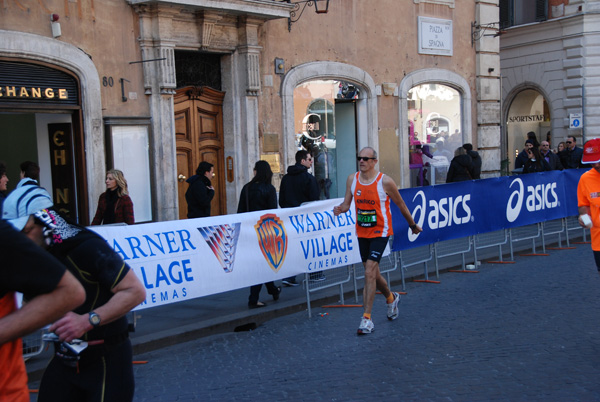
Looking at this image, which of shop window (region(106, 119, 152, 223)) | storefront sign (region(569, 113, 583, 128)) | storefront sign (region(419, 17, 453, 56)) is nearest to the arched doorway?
storefront sign (region(569, 113, 583, 128))

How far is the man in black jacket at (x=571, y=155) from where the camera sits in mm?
17281

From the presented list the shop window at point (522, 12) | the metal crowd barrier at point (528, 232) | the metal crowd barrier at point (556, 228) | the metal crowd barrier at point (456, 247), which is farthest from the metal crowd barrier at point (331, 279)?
the shop window at point (522, 12)

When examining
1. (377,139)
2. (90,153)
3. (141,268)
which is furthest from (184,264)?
(377,139)

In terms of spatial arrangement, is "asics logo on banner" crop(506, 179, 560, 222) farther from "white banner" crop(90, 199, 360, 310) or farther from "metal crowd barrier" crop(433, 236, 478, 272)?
"white banner" crop(90, 199, 360, 310)

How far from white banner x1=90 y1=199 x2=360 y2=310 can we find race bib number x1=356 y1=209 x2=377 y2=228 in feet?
3.21

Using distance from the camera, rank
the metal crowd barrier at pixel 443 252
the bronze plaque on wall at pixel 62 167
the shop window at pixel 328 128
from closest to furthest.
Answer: the metal crowd barrier at pixel 443 252
the bronze plaque on wall at pixel 62 167
the shop window at pixel 328 128

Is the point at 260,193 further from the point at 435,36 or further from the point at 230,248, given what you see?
the point at 435,36

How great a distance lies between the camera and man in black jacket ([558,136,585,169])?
1728 centimetres

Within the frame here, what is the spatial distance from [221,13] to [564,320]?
27.7ft

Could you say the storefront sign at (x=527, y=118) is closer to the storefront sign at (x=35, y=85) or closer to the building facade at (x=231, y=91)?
the building facade at (x=231, y=91)

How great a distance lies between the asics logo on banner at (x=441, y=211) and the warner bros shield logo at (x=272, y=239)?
7.72 feet

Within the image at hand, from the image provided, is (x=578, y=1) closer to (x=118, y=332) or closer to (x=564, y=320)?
(x=564, y=320)

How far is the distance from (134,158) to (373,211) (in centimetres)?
566

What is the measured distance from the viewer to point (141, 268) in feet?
23.5
